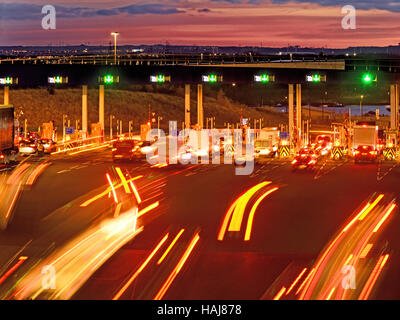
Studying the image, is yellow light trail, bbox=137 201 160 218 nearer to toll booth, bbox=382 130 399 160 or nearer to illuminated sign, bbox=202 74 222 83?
toll booth, bbox=382 130 399 160

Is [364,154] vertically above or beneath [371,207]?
above

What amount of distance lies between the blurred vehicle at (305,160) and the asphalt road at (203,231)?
6.00 metres

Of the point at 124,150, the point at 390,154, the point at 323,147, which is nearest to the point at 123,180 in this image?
the point at 124,150

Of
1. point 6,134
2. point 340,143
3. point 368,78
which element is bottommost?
point 340,143

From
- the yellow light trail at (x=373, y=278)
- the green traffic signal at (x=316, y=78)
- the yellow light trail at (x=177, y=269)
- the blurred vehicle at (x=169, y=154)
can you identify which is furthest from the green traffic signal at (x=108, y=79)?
the yellow light trail at (x=373, y=278)

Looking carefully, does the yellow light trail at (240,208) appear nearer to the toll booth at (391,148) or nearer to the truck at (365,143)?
the truck at (365,143)

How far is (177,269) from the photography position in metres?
17.2

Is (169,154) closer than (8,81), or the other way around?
(169,154)

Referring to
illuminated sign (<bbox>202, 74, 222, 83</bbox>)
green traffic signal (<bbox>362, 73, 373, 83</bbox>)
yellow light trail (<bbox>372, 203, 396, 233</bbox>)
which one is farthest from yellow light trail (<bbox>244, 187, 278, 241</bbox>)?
illuminated sign (<bbox>202, 74, 222, 83</bbox>)

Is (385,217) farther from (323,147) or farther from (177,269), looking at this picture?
(323,147)

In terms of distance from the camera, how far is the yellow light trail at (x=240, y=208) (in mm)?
24047

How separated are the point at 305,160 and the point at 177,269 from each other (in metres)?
32.9

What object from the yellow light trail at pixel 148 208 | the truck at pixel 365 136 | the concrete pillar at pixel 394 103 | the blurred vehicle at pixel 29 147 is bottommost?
the yellow light trail at pixel 148 208
